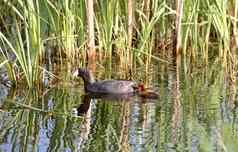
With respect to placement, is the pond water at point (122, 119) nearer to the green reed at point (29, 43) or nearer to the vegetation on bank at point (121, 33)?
the green reed at point (29, 43)

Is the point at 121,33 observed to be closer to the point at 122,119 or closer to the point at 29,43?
the point at 29,43

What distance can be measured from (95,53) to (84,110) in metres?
2.40

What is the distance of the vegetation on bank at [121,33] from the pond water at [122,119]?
47cm

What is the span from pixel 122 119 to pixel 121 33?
101 inches

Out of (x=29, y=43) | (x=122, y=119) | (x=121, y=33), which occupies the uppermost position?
(x=121, y=33)

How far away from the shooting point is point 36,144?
248 inches

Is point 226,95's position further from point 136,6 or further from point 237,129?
point 136,6

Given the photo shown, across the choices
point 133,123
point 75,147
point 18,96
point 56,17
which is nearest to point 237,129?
point 133,123

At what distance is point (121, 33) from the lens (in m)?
9.54

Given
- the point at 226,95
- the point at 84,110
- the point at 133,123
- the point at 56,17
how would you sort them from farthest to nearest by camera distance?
the point at 56,17 < the point at 226,95 < the point at 84,110 < the point at 133,123

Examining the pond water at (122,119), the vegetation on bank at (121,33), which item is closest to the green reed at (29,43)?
the vegetation on bank at (121,33)

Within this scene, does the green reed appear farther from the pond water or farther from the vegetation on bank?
the pond water

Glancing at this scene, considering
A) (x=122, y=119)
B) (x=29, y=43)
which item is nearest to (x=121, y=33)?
(x=29, y=43)

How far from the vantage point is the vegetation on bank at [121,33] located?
9109mm
